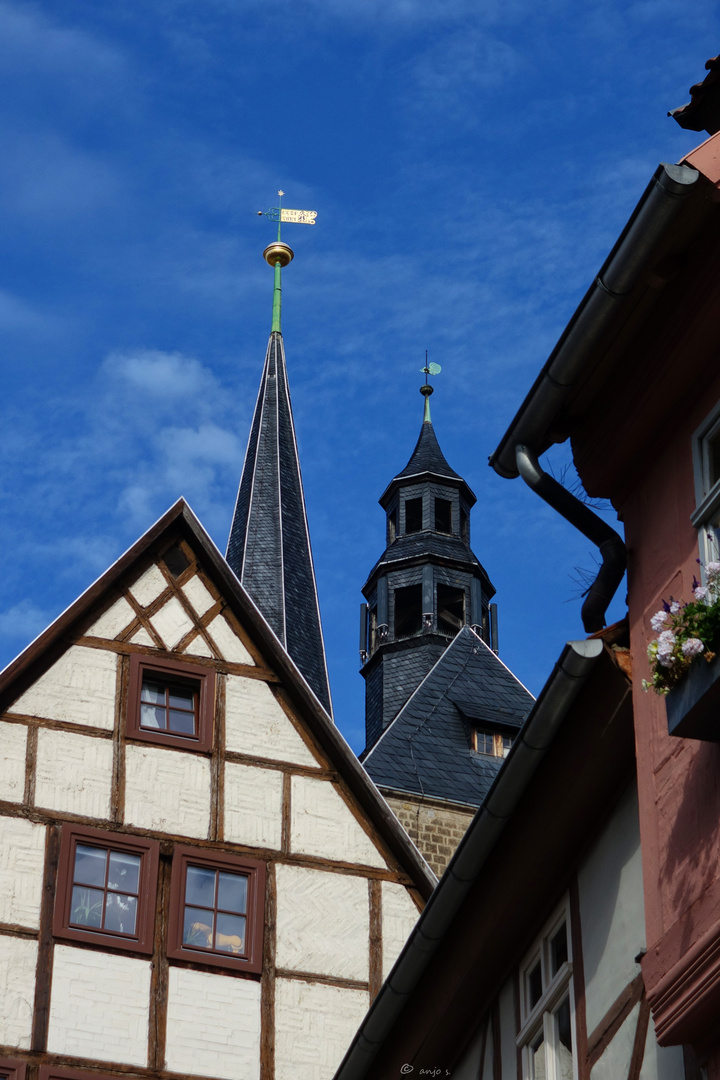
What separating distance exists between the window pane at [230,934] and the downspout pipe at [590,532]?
24.9ft

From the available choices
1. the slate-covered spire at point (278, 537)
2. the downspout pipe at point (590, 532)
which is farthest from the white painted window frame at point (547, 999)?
the slate-covered spire at point (278, 537)

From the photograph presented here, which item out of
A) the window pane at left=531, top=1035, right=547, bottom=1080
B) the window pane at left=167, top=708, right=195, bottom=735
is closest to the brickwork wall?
the window pane at left=167, top=708, right=195, bottom=735

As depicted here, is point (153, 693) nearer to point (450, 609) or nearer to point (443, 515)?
point (450, 609)

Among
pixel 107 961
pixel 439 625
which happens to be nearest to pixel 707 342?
pixel 107 961

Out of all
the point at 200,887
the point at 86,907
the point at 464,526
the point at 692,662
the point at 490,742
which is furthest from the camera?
the point at 464,526

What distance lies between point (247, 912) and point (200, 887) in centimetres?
45

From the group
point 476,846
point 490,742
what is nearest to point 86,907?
point 476,846

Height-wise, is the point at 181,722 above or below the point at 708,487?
above

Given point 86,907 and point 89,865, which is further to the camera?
point 89,865

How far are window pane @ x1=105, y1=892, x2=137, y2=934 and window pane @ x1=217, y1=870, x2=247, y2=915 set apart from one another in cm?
78

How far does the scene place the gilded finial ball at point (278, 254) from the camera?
167ft

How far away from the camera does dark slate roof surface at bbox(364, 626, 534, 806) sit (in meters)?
33.7

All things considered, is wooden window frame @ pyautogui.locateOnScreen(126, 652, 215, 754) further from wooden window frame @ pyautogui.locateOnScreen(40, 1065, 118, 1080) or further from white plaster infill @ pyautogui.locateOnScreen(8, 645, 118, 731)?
wooden window frame @ pyautogui.locateOnScreen(40, 1065, 118, 1080)

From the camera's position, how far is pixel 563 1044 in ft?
29.0
